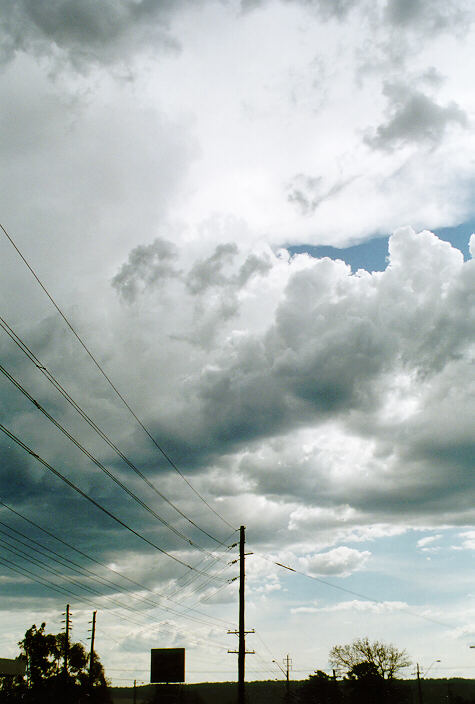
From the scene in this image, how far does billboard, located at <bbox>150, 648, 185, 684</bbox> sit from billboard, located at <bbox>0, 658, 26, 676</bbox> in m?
41.9

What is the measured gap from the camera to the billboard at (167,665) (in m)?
58.9

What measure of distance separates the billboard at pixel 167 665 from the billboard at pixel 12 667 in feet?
137

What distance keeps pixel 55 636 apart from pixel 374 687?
53.4 meters

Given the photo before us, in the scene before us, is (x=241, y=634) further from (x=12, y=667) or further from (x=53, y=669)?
(x=12, y=667)

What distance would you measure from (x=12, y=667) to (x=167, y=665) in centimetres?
4706

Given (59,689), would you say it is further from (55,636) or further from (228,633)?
(228,633)

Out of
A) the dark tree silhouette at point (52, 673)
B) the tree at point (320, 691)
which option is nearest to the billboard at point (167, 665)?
the dark tree silhouette at point (52, 673)

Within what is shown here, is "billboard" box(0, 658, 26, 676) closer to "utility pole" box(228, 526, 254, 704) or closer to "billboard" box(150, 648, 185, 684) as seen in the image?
"billboard" box(150, 648, 185, 684)

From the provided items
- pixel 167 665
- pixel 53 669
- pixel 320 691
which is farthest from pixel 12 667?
pixel 320 691

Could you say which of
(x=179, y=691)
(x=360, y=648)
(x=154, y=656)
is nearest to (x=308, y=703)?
(x=360, y=648)

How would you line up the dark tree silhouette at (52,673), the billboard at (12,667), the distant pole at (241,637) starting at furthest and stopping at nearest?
the billboard at (12,667) < the dark tree silhouette at (52,673) < the distant pole at (241,637)

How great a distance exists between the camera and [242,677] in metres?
38.2

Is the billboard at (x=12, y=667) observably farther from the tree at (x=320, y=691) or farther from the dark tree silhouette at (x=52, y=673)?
the tree at (x=320, y=691)

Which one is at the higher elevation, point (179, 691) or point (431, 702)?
point (179, 691)
